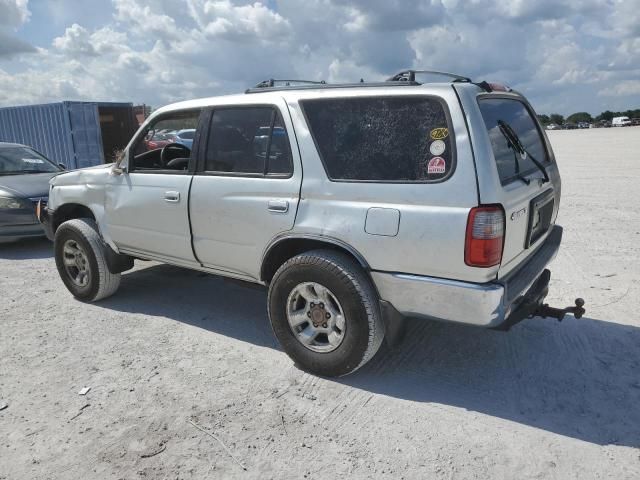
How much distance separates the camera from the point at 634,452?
8.79 ft

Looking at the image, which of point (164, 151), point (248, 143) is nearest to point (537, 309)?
point (248, 143)

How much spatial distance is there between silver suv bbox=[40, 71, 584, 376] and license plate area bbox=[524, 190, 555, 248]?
0.6 inches

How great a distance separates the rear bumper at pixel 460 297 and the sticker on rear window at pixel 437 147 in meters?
0.72

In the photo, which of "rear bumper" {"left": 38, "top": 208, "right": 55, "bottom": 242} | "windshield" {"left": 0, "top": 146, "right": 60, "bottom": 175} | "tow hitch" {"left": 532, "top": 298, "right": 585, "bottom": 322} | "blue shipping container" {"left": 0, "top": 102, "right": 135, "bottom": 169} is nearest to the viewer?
"tow hitch" {"left": 532, "top": 298, "right": 585, "bottom": 322}

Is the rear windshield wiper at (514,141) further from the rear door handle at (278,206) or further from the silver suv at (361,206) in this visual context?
the rear door handle at (278,206)

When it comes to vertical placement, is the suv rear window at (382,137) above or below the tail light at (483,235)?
above

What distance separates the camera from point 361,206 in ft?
10.2

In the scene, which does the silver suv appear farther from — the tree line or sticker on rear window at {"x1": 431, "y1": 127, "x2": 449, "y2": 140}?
the tree line

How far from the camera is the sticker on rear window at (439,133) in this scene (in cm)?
288

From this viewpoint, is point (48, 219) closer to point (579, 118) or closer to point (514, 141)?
point (514, 141)

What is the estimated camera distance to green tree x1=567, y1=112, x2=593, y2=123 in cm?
9941

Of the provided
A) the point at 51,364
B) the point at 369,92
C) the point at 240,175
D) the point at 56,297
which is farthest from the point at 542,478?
the point at 56,297

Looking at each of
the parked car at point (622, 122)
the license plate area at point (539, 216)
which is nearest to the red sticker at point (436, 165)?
the license plate area at point (539, 216)

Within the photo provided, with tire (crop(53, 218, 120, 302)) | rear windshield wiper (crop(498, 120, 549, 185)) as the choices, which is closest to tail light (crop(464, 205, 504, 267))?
rear windshield wiper (crop(498, 120, 549, 185))
